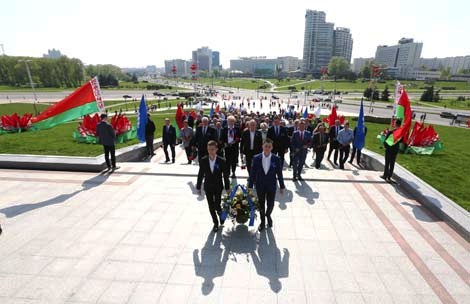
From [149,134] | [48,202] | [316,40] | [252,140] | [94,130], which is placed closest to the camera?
[48,202]

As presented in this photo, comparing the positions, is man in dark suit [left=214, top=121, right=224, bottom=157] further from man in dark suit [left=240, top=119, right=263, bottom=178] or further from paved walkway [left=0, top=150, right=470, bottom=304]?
paved walkway [left=0, top=150, right=470, bottom=304]

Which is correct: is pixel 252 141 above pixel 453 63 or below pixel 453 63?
below

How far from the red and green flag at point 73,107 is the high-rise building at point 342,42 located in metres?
191

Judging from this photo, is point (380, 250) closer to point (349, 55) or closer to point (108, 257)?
point (108, 257)

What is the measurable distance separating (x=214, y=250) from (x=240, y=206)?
98cm

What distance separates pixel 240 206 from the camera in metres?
5.35

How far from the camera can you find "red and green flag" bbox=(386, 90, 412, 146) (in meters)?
7.79

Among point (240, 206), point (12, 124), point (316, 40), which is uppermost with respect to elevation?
point (316, 40)

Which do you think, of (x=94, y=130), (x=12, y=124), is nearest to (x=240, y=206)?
(x=94, y=130)

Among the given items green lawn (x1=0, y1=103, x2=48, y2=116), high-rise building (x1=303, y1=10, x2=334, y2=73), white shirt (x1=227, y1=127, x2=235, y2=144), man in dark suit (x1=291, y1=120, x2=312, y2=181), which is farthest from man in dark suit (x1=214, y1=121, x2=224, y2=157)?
high-rise building (x1=303, y1=10, x2=334, y2=73)

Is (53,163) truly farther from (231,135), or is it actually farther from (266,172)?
(266,172)

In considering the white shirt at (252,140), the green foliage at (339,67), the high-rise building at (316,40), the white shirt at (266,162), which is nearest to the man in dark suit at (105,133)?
the white shirt at (252,140)

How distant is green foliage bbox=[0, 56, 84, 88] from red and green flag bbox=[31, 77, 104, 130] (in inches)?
3793

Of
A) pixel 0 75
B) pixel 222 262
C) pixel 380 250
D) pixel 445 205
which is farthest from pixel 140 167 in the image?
pixel 0 75
